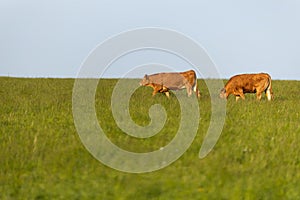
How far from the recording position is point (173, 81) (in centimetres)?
2381

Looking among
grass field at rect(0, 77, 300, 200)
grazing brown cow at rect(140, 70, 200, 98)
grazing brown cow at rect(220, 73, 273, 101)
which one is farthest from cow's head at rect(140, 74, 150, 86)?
grass field at rect(0, 77, 300, 200)

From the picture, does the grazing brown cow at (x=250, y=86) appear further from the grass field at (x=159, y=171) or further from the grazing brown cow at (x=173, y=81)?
the grass field at (x=159, y=171)

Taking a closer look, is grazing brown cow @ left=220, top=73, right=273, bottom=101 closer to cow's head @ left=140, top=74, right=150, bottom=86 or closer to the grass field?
cow's head @ left=140, top=74, right=150, bottom=86

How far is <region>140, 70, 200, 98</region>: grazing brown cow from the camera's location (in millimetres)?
23359

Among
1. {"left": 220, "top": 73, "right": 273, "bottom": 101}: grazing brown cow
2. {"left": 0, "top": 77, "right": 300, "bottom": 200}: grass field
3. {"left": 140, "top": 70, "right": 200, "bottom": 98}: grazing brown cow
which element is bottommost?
{"left": 0, "top": 77, "right": 300, "bottom": 200}: grass field

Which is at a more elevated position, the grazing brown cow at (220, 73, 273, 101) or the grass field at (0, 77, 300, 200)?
the grazing brown cow at (220, 73, 273, 101)

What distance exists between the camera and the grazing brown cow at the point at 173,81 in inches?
920

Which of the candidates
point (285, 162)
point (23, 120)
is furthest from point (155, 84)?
point (285, 162)

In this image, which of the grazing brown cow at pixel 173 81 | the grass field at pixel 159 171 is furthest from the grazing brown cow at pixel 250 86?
the grass field at pixel 159 171

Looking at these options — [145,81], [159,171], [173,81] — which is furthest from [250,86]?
[159,171]

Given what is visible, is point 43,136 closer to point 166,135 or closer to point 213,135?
point 166,135

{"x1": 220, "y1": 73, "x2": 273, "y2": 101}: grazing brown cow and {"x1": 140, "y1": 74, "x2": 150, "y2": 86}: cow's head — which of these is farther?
{"x1": 140, "y1": 74, "x2": 150, "y2": 86}: cow's head

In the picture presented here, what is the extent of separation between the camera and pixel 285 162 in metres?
8.48

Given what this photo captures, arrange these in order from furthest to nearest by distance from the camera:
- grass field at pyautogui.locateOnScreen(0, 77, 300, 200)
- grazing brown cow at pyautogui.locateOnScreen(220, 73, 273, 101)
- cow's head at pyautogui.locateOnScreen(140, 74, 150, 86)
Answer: cow's head at pyautogui.locateOnScreen(140, 74, 150, 86), grazing brown cow at pyautogui.locateOnScreen(220, 73, 273, 101), grass field at pyautogui.locateOnScreen(0, 77, 300, 200)
